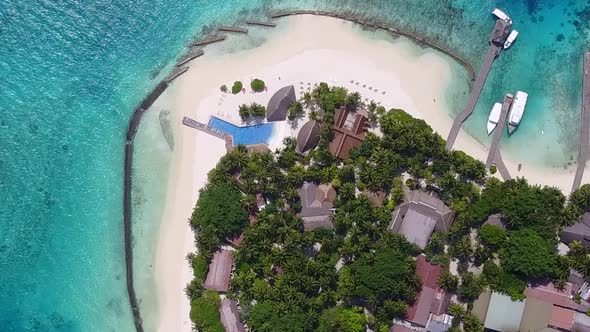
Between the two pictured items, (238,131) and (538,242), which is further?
(238,131)

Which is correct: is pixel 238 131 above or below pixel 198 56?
below

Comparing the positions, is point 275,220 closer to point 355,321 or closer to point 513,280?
point 355,321

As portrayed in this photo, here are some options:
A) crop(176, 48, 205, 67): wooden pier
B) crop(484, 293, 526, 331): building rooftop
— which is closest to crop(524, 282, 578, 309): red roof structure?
crop(484, 293, 526, 331): building rooftop

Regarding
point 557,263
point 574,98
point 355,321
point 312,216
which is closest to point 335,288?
point 355,321

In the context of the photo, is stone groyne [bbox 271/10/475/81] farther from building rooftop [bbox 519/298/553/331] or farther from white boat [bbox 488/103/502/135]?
building rooftop [bbox 519/298/553/331]

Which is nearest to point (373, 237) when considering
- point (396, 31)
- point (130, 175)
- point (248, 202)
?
point (248, 202)

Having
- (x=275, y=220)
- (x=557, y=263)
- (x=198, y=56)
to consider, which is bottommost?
(x=275, y=220)
